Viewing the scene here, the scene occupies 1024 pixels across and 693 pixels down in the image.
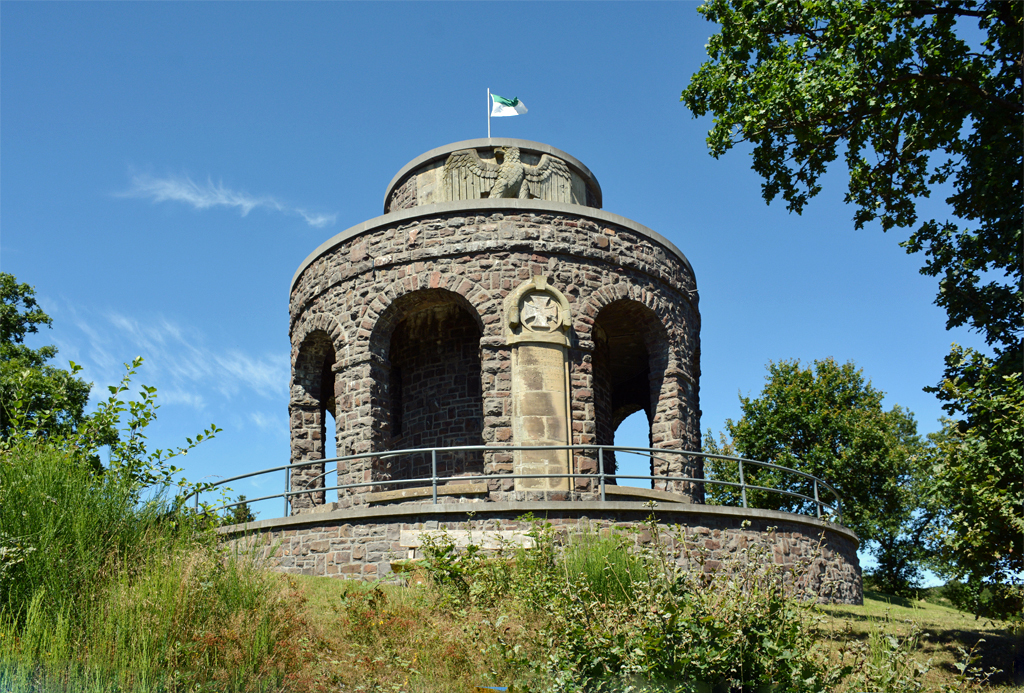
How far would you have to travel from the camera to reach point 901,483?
2969cm

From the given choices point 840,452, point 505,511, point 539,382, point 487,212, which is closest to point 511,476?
point 505,511

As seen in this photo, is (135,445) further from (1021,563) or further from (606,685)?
(1021,563)

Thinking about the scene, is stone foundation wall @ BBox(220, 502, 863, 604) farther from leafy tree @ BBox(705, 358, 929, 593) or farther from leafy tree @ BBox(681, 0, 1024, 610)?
leafy tree @ BBox(705, 358, 929, 593)

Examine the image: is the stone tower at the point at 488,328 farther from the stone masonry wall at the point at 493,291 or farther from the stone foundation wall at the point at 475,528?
the stone foundation wall at the point at 475,528

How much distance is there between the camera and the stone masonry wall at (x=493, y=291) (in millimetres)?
15102

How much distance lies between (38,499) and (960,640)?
11.6 m

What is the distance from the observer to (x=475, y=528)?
12180 mm

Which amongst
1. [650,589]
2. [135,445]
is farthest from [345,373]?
[650,589]

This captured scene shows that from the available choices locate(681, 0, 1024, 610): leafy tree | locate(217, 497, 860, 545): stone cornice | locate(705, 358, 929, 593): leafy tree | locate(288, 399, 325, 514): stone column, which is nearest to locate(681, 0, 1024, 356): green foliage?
locate(681, 0, 1024, 610): leafy tree

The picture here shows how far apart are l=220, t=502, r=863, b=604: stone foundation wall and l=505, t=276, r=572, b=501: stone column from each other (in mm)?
1826

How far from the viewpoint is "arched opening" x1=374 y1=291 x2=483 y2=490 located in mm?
17406

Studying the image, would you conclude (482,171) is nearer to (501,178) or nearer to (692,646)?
(501,178)

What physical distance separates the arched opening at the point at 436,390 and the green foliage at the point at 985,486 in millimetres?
8204

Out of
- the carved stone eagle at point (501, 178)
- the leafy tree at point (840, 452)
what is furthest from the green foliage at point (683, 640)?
the leafy tree at point (840, 452)
